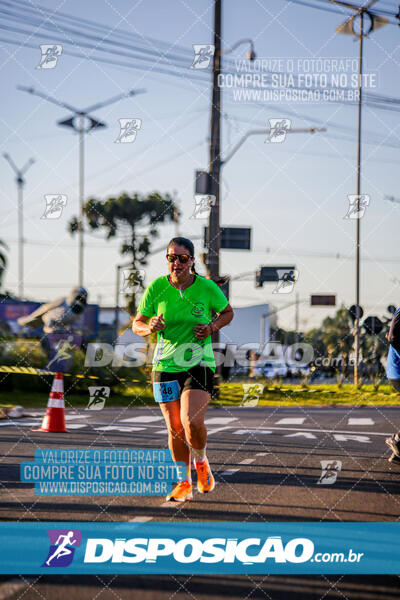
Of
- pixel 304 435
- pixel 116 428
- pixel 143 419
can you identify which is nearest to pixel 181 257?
pixel 304 435

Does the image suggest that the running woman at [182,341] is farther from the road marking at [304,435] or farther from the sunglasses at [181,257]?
the road marking at [304,435]

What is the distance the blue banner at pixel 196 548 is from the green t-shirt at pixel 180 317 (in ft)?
4.65

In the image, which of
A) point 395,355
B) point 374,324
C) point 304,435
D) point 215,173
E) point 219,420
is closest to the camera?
point 395,355

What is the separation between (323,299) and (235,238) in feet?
27.1

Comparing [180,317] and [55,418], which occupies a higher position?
[180,317]

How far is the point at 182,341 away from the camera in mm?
6848

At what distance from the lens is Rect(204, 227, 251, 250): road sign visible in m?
22.5

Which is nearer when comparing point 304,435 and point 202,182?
point 304,435

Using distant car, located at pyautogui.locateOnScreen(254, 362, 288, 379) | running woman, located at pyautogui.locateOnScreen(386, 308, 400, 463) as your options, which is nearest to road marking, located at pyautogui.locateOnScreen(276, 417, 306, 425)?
running woman, located at pyautogui.locateOnScreen(386, 308, 400, 463)

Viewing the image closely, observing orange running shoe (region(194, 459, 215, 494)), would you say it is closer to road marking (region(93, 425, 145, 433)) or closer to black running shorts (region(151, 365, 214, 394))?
black running shorts (region(151, 365, 214, 394))

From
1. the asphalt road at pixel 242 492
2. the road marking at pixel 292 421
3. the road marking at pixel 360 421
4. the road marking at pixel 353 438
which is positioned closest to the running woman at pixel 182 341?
the asphalt road at pixel 242 492

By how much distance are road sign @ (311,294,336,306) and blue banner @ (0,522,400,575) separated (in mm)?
23724

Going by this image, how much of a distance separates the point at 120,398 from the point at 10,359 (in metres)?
3.52

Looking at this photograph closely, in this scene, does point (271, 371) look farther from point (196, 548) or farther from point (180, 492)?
point (196, 548)
